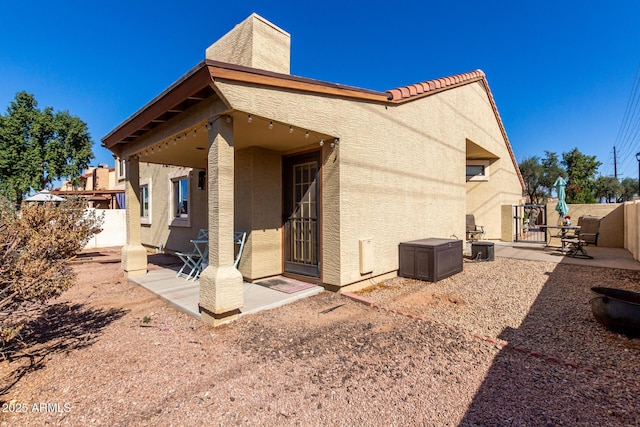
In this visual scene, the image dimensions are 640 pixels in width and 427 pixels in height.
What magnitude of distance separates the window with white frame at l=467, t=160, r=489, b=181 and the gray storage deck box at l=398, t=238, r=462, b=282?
329 inches

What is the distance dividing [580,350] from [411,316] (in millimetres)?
1875

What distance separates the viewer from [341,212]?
5203mm

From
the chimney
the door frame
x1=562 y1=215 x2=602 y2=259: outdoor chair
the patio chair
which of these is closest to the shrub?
the patio chair

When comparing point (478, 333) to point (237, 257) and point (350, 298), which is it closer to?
point (350, 298)

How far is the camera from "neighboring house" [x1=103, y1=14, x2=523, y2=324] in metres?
3.93

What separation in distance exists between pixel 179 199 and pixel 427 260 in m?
8.71

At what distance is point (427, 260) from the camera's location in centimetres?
620

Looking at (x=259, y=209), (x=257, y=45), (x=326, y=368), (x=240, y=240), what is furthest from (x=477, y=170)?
(x=326, y=368)

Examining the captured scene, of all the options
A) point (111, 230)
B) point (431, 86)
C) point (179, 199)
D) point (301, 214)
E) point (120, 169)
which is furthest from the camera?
point (120, 169)

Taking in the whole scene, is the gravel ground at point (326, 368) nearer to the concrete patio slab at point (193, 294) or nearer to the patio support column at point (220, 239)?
the concrete patio slab at point (193, 294)

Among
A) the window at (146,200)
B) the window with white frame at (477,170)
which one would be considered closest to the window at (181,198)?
the window at (146,200)

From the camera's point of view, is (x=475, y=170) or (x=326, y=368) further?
(x=475, y=170)

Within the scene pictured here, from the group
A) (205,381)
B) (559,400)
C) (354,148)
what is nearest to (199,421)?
(205,381)

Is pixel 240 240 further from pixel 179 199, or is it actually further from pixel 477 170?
pixel 477 170
